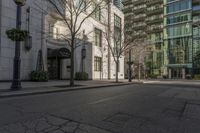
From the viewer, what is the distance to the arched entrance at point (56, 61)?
2578 centimetres

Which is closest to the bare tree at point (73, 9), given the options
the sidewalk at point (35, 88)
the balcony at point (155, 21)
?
the sidewalk at point (35, 88)

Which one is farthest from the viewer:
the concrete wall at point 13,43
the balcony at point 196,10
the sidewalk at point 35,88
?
the balcony at point 196,10

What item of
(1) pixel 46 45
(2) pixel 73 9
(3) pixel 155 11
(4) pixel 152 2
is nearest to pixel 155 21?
(3) pixel 155 11

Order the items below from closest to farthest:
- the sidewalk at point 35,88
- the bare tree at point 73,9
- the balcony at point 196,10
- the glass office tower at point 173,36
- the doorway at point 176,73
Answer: the sidewalk at point 35,88, the bare tree at point 73,9, the glass office tower at point 173,36, the balcony at point 196,10, the doorway at point 176,73

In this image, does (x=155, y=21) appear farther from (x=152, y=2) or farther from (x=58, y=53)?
(x=58, y=53)

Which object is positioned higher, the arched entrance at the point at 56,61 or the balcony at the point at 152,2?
the balcony at the point at 152,2

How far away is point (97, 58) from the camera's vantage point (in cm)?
3744

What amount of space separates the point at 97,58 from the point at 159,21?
2209 inches

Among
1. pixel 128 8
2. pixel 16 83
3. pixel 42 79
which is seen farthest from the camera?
pixel 128 8

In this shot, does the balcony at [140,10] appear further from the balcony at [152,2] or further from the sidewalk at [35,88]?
the sidewalk at [35,88]

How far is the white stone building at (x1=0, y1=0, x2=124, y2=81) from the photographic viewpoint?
20.6 m

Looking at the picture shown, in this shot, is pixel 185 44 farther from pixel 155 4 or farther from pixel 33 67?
pixel 33 67

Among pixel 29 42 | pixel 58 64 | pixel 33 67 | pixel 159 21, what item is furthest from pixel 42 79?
pixel 159 21

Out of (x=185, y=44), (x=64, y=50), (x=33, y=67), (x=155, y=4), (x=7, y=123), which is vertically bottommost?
(x=7, y=123)
